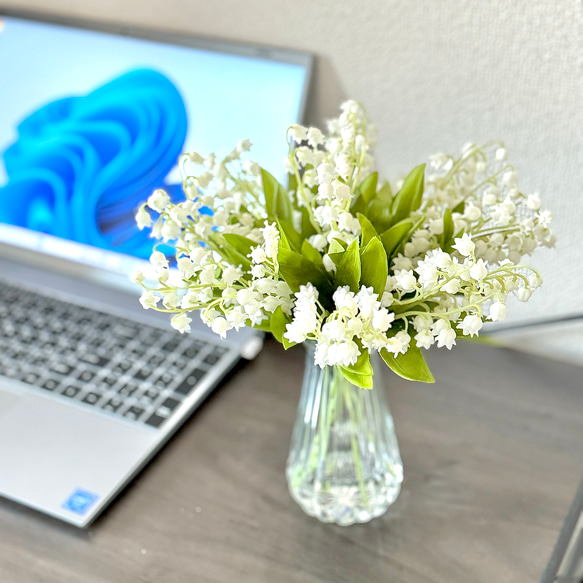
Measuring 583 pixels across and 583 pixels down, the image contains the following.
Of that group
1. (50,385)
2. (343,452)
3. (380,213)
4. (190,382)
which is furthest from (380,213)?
(50,385)

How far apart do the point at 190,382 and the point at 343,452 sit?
23cm

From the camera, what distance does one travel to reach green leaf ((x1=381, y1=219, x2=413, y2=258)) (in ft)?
1.54

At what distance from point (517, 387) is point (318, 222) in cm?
38

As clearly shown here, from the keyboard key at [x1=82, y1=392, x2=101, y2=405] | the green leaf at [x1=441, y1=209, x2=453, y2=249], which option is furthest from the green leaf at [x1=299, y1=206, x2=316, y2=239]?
the keyboard key at [x1=82, y1=392, x2=101, y2=405]

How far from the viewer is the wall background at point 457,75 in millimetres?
658

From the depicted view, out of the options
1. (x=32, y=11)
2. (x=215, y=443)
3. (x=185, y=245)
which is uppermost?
(x=32, y=11)

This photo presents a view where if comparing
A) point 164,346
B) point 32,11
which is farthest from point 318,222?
point 32,11

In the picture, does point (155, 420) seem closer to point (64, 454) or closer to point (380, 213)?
point (64, 454)

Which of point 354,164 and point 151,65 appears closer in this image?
point 354,164

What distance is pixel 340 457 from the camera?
0.59 m

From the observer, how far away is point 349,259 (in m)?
0.43

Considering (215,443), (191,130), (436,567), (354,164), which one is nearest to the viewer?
(354,164)

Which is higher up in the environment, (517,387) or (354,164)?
(354,164)

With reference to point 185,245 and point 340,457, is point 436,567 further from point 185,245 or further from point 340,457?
point 185,245
